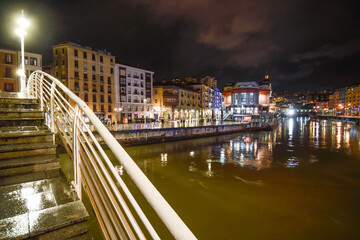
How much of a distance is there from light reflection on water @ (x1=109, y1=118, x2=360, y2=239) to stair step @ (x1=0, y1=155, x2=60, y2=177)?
21.3 feet

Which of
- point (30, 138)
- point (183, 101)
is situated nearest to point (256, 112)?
point (183, 101)

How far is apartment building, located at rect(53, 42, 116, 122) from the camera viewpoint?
4212 centimetres

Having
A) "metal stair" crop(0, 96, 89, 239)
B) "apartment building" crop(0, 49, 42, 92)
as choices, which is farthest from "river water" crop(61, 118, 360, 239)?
"apartment building" crop(0, 49, 42, 92)

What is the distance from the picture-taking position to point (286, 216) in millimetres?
9188

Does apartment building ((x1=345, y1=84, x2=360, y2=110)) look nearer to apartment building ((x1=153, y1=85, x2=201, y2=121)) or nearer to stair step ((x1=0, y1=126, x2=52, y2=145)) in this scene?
apartment building ((x1=153, y1=85, x2=201, y2=121))

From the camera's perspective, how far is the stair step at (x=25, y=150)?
3.18 meters

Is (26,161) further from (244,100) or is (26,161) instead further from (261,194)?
(244,100)

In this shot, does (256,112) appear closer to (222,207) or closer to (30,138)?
(222,207)

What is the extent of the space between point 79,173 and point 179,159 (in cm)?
1825

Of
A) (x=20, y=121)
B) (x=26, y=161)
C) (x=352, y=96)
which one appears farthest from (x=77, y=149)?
(x=352, y=96)

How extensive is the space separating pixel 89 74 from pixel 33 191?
4855 cm

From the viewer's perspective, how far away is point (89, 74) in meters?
45.7

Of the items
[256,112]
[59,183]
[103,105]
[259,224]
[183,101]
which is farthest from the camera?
[256,112]

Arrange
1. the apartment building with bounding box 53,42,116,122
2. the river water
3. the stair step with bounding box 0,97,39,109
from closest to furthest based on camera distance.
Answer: the stair step with bounding box 0,97,39,109 → the river water → the apartment building with bounding box 53,42,116,122
